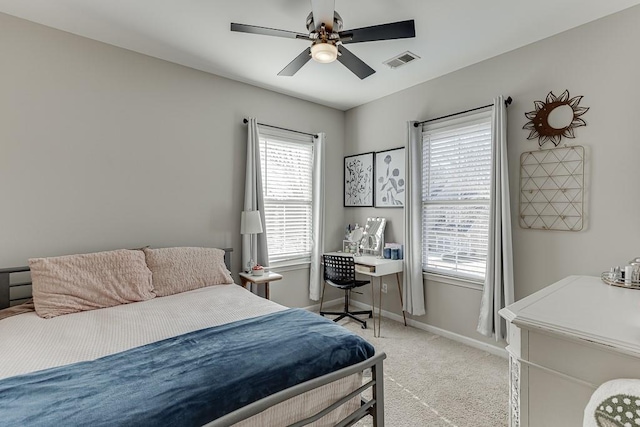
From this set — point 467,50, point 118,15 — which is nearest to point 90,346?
point 118,15

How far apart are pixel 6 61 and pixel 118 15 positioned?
91 centimetres

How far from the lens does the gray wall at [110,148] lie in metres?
2.37

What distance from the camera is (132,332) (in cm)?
182

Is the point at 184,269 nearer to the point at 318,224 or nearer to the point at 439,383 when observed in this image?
the point at 318,224

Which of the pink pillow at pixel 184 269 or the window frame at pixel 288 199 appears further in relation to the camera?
the window frame at pixel 288 199

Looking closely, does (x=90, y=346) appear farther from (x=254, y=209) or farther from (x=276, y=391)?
(x=254, y=209)

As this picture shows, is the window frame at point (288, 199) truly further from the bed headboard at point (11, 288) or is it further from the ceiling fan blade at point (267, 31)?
the bed headboard at point (11, 288)

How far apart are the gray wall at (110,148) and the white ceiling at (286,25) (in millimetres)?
244

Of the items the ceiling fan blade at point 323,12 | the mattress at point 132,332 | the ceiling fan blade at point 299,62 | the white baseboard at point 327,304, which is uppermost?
the ceiling fan blade at point 323,12

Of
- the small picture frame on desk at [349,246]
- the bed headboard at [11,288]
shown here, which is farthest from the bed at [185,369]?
the small picture frame on desk at [349,246]

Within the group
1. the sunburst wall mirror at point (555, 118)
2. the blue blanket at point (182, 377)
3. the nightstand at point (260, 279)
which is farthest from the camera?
the nightstand at point (260, 279)

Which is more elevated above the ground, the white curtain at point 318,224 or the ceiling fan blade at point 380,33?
the ceiling fan blade at point 380,33

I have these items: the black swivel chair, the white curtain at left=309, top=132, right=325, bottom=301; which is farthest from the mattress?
the white curtain at left=309, top=132, right=325, bottom=301

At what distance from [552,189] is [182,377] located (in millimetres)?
2939
